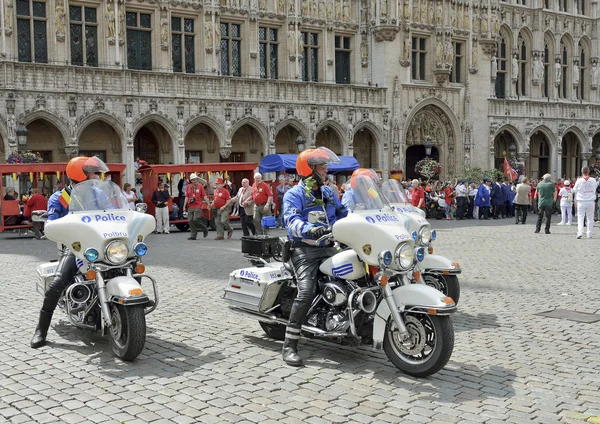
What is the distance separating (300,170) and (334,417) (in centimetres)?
230

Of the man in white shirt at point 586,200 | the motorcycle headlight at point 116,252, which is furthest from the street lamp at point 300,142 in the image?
the motorcycle headlight at point 116,252

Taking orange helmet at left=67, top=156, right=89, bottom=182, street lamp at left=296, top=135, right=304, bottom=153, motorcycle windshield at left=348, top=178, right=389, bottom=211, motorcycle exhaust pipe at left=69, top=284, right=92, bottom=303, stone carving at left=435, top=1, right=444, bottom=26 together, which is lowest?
motorcycle exhaust pipe at left=69, top=284, right=92, bottom=303

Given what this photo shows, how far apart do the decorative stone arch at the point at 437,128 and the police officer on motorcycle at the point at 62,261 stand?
26962 mm

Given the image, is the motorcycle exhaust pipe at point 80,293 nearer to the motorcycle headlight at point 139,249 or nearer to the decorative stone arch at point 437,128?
the motorcycle headlight at point 139,249

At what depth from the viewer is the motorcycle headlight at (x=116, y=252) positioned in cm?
620

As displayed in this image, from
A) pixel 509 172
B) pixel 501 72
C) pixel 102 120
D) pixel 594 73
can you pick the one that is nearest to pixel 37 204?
pixel 102 120

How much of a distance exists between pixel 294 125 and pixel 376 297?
23.9 m

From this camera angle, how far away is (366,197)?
603 cm

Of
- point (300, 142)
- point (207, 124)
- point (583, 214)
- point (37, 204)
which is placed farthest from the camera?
point (300, 142)

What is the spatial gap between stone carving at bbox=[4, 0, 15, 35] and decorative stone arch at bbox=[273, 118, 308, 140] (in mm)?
10160

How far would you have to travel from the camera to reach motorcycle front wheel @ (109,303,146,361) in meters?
6.00

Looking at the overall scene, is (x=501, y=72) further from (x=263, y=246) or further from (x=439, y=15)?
(x=263, y=246)

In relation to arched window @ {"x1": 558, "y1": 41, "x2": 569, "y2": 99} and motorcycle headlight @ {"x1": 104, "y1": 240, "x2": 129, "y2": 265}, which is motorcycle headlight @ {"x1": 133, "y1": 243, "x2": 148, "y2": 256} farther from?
arched window @ {"x1": 558, "y1": 41, "x2": 569, "y2": 99}

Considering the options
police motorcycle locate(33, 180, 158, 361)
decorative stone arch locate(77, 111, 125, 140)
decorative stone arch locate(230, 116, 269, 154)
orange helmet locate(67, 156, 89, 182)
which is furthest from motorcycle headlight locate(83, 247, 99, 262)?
decorative stone arch locate(230, 116, 269, 154)
